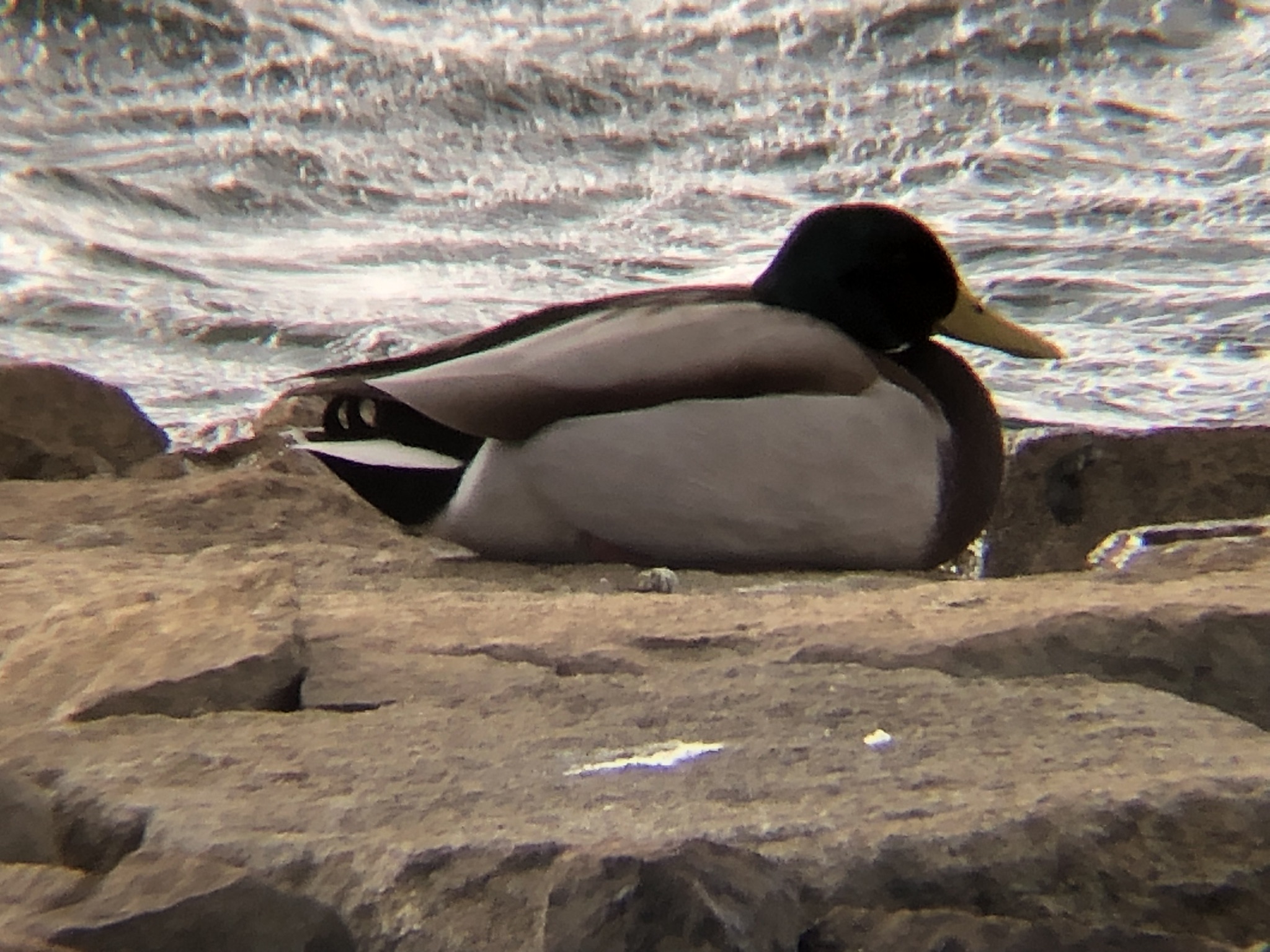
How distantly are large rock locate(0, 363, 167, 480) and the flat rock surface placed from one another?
1921mm

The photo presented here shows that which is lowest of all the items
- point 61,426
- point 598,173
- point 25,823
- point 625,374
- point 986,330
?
point 598,173

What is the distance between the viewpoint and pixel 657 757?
5.67 ft

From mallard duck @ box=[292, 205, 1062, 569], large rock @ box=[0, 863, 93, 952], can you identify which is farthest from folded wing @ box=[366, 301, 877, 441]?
large rock @ box=[0, 863, 93, 952]

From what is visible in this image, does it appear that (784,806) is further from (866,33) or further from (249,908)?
(866,33)

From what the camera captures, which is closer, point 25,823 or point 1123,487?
point 25,823

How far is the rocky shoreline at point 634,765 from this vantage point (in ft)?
4.59

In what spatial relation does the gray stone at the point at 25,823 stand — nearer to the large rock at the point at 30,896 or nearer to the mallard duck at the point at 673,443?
the large rock at the point at 30,896

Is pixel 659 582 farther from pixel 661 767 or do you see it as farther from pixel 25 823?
pixel 25 823

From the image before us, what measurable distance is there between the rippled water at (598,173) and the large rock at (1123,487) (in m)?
3.16

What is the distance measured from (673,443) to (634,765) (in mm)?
1721

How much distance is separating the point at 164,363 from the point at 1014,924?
284 inches

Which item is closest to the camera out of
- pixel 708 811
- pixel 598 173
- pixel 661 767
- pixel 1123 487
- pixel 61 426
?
pixel 708 811

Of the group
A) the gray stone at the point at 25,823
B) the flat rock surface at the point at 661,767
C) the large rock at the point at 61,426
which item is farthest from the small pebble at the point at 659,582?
the large rock at the point at 61,426

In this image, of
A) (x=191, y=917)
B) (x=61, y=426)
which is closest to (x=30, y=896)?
(x=191, y=917)
